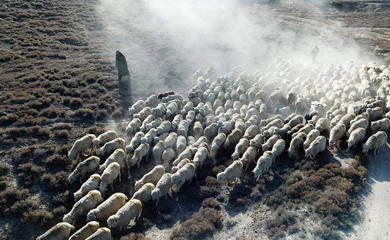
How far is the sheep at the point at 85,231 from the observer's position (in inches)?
559

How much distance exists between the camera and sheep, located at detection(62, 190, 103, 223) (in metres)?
15.5

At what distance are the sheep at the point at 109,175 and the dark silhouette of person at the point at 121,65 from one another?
46.5 feet

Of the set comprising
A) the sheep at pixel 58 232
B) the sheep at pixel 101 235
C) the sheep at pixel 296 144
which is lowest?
the sheep at pixel 58 232

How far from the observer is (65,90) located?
27.6m

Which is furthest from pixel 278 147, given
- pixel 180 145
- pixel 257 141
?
pixel 180 145

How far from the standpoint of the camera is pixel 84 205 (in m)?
15.7

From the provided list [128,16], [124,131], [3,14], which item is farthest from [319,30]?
[3,14]

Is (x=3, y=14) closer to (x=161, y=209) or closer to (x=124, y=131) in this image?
(x=124, y=131)

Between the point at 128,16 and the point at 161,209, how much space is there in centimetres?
4176

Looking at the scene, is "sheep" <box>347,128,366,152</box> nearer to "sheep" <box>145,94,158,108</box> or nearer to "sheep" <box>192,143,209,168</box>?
"sheep" <box>192,143,209,168</box>

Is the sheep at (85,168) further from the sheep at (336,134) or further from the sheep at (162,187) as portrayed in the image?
the sheep at (336,134)

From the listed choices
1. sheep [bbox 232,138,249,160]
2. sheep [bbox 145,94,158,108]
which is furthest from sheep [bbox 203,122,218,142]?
sheep [bbox 145,94,158,108]

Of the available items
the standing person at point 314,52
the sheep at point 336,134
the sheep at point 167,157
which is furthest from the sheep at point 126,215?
the standing person at point 314,52

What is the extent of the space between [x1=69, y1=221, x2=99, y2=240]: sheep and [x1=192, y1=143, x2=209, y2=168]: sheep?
21.6ft
